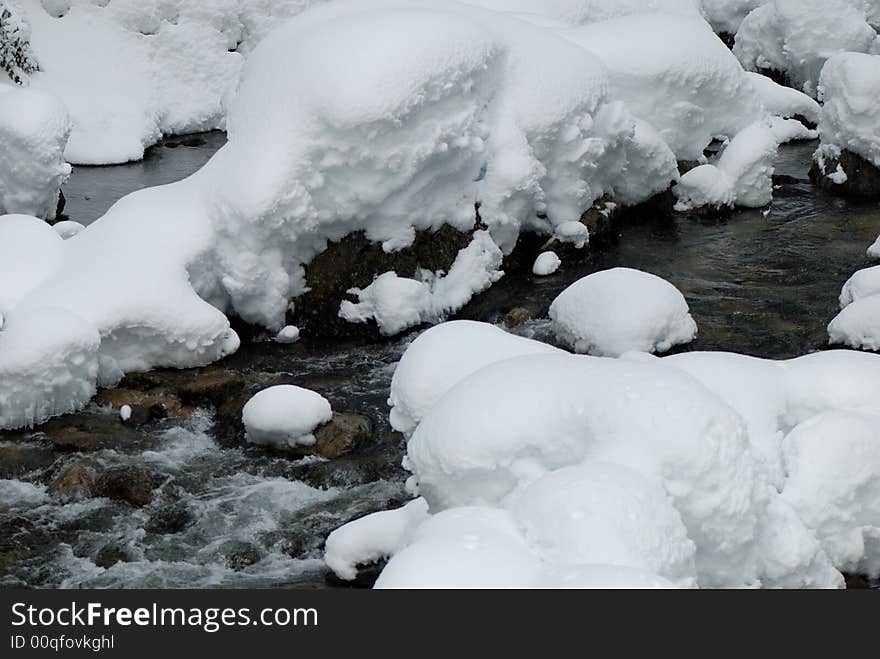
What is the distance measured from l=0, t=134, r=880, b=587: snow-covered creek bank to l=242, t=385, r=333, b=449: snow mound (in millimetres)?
167

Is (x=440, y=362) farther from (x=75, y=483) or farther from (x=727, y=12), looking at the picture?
(x=727, y=12)

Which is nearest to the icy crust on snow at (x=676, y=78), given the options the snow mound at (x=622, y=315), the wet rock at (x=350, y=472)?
the snow mound at (x=622, y=315)

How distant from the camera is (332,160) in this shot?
11812 millimetres

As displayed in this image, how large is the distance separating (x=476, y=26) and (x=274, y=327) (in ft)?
13.1

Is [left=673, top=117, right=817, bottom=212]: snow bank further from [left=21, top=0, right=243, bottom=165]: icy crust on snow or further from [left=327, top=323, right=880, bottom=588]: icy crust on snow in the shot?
[left=21, top=0, right=243, bottom=165]: icy crust on snow

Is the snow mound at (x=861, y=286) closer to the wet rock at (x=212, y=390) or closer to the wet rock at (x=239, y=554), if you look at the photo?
the wet rock at (x=212, y=390)

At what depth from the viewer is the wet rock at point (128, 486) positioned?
28.6 ft

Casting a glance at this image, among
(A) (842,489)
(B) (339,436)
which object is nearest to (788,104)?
(B) (339,436)

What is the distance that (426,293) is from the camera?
12.2 metres

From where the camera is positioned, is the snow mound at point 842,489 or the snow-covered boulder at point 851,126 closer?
the snow mound at point 842,489

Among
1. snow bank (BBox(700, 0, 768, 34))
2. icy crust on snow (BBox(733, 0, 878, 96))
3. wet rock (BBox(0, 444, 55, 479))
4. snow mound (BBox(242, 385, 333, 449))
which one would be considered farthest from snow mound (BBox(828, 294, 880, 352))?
snow bank (BBox(700, 0, 768, 34))

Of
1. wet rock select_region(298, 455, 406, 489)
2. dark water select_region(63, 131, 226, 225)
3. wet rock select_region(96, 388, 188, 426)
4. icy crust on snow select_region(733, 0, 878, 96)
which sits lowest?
dark water select_region(63, 131, 226, 225)

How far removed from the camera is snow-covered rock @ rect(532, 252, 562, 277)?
1325 centimetres

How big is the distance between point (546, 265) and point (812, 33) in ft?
32.7
